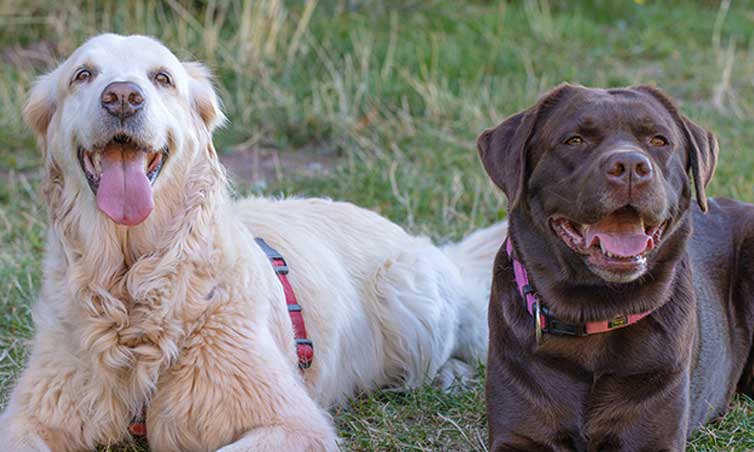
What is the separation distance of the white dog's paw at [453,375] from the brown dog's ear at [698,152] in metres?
1.60

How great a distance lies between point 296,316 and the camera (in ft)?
14.5

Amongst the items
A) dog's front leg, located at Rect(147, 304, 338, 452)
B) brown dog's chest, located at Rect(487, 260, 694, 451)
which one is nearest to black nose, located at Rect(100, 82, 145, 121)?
dog's front leg, located at Rect(147, 304, 338, 452)

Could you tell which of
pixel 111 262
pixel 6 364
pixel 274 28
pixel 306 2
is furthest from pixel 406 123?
pixel 111 262

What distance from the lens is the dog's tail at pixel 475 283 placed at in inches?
205

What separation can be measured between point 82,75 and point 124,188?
45 centimetres

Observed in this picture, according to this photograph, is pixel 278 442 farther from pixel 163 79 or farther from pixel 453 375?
pixel 453 375

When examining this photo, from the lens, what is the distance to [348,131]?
8000 millimetres

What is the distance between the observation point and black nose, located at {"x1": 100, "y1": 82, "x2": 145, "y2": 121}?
3.61 metres

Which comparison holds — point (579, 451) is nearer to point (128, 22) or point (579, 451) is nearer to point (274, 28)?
point (274, 28)

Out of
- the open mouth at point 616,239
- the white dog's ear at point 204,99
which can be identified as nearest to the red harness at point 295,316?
the white dog's ear at point 204,99

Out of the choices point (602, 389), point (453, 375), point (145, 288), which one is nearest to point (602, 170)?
point (602, 389)

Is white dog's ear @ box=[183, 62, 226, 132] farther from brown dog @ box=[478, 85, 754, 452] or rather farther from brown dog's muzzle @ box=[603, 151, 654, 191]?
brown dog's muzzle @ box=[603, 151, 654, 191]

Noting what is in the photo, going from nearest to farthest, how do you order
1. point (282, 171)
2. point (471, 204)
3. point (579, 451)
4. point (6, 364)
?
1. point (579, 451)
2. point (6, 364)
3. point (471, 204)
4. point (282, 171)

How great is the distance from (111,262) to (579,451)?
1.70 meters
